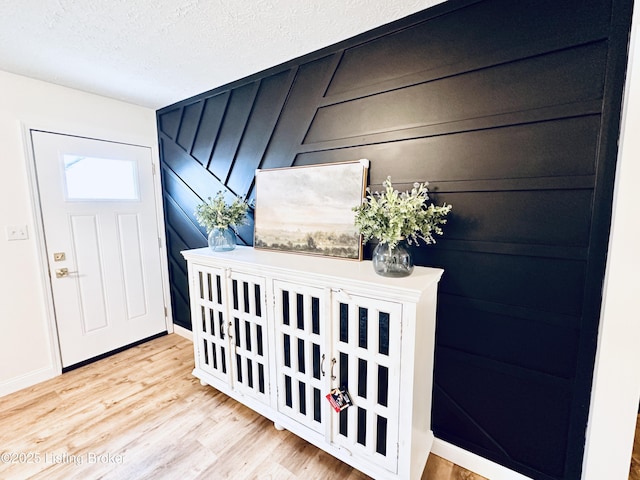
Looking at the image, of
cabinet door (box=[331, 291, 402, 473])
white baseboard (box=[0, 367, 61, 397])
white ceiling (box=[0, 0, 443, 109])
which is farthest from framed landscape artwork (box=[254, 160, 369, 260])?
white baseboard (box=[0, 367, 61, 397])

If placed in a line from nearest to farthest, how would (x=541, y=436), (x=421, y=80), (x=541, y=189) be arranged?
(x=541, y=189) → (x=541, y=436) → (x=421, y=80)

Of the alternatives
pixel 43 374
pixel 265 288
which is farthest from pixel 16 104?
pixel 265 288

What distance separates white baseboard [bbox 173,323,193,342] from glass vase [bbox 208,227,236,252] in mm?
1404

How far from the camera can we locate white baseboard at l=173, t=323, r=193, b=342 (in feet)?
10.1

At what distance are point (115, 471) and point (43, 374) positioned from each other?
4.71 ft

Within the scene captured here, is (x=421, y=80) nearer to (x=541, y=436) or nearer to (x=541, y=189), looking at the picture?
(x=541, y=189)

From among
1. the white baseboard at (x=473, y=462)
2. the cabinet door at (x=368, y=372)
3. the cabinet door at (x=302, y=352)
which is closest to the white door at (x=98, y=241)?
the cabinet door at (x=302, y=352)

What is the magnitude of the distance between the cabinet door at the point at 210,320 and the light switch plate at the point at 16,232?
4.52 feet

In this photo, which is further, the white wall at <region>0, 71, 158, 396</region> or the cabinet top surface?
the white wall at <region>0, 71, 158, 396</region>

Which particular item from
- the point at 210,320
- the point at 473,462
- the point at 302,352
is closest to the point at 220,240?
the point at 210,320

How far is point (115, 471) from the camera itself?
1548mm

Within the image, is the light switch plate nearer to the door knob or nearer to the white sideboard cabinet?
the door knob

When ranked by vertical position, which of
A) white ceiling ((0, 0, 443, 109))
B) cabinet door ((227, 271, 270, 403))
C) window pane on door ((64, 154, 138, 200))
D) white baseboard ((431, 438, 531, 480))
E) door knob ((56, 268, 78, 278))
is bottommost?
white baseboard ((431, 438, 531, 480))


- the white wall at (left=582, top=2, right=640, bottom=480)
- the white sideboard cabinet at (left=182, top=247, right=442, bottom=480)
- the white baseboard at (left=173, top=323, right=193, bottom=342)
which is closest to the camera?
the white wall at (left=582, top=2, right=640, bottom=480)
